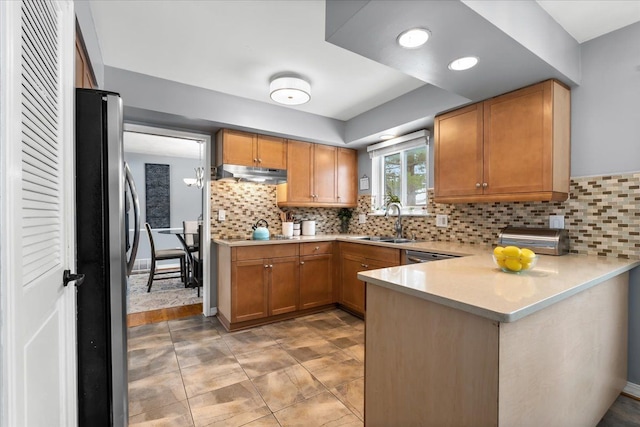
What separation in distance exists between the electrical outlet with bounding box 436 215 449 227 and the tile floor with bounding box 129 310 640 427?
52.7 inches

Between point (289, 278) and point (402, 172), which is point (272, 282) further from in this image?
point (402, 172)

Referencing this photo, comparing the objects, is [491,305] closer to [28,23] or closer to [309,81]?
[28,23]

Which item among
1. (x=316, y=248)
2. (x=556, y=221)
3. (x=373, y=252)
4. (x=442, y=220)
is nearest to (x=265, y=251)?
(x=316, y=248)

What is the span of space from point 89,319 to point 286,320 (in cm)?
220

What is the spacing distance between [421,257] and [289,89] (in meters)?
1.86

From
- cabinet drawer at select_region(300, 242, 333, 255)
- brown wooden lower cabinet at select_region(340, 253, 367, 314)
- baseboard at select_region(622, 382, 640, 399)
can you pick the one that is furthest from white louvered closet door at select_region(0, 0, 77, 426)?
baseboard at select_region(622, 382, 640, 399)

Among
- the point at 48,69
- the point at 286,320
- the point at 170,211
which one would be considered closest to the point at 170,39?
the point at 48,69

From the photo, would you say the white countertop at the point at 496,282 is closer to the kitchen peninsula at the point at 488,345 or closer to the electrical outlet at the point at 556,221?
the kitchen peninsula at the point at 488,345

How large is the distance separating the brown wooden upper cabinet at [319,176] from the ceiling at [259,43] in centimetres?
94

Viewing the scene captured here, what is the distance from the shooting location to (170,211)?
22.0ft

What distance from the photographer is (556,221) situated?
2283mm

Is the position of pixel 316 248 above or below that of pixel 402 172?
below

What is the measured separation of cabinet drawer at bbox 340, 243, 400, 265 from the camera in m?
2.88

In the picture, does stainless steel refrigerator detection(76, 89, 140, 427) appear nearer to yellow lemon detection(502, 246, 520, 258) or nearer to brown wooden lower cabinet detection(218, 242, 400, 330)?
brown wooden lower cabinet detection(218, 242, 400, 330)
